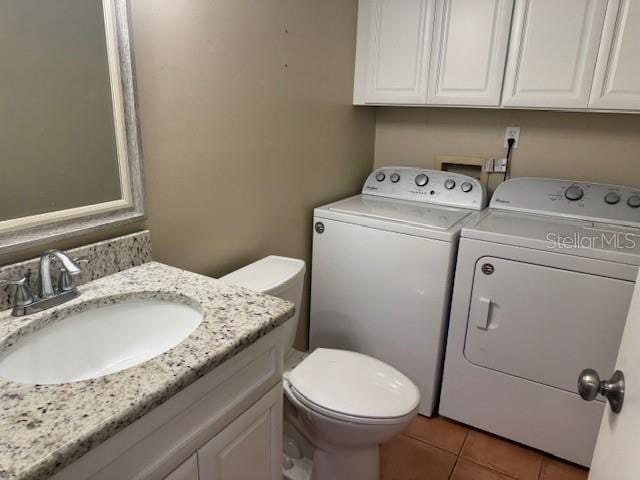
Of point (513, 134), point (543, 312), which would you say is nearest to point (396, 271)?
point (543, 312)

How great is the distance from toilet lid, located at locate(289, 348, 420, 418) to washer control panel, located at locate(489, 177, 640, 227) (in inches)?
42.6

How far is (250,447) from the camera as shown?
3.40 ft

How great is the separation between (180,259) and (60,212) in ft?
1.44

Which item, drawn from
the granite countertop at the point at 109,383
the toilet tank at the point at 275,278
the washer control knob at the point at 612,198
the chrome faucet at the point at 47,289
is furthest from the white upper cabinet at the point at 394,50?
the chrome faucet at the point at 47,289

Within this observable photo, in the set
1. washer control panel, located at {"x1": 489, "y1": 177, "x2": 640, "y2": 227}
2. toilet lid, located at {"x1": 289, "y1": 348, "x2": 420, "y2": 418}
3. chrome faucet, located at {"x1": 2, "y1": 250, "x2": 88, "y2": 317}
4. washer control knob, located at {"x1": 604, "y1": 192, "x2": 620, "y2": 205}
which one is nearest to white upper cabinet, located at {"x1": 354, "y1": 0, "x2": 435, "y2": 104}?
washer control panel, located at {"x1": 489, "y1": 177, "x2": 640, "y2": 227}

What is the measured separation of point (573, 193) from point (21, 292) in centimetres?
213

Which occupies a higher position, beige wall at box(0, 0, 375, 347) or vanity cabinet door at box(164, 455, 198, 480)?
beige wall at box(0, 0, 375, 347)

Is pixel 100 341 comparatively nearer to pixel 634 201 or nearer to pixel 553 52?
A: pixel 553 52

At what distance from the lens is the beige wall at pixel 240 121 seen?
4.33ft

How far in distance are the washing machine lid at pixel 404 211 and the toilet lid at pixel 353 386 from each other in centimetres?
64

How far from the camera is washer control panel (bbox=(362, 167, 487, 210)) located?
2180 millimetres

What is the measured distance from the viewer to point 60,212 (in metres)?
1.11

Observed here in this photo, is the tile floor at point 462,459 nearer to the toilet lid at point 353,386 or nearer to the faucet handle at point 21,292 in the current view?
the toilet lid at point 353,386

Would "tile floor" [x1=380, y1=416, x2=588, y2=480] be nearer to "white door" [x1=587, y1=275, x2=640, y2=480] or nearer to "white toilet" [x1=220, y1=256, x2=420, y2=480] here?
"white toilet" [x1=220, y1=256, x2=420, y2=480]
